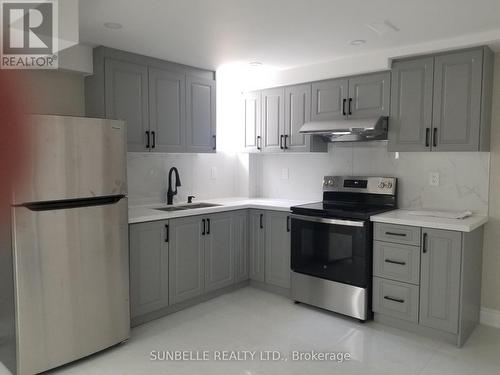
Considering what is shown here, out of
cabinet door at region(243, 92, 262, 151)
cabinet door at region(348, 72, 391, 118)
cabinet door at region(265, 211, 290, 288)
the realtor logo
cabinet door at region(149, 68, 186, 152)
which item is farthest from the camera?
cabinet door at region(243, 92, 262, 151)

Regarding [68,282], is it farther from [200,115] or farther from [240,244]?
[200,115]

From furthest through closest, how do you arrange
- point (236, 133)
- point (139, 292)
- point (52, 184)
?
point (236, 133)
point (139, 292)
point (52, 184)

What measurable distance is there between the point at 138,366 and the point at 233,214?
1650 mm

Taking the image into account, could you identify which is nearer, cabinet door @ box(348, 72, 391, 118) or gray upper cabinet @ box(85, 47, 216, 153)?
gray upper cabinet @ box(85, 47, 216, 153)

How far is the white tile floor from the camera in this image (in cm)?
248

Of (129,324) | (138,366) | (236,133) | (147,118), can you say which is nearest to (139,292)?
(129,324)

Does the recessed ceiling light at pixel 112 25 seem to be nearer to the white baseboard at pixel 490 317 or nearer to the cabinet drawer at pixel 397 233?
the cabinet drawer at pixel 397 233

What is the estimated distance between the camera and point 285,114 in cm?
389

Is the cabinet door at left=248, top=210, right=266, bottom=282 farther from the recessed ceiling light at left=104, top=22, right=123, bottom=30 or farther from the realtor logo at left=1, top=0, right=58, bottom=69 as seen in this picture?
the realtor logo at left=1, top=0, right=58, bottom=69

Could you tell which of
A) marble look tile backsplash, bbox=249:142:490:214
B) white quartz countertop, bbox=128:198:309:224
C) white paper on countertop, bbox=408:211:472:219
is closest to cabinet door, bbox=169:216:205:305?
white quartz countertop, bbox=128:198:309:224

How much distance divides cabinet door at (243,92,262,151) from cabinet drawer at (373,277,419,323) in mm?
1852

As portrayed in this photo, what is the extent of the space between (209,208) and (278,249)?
2.58 ft

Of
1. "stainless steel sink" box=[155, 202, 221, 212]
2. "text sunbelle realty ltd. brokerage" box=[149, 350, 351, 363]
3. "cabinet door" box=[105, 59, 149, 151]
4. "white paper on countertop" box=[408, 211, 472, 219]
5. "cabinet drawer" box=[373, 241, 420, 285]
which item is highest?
"cabinet door" box=[105, 59, 149, 151]

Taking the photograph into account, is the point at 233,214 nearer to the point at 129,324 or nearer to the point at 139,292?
the point at 139,292
